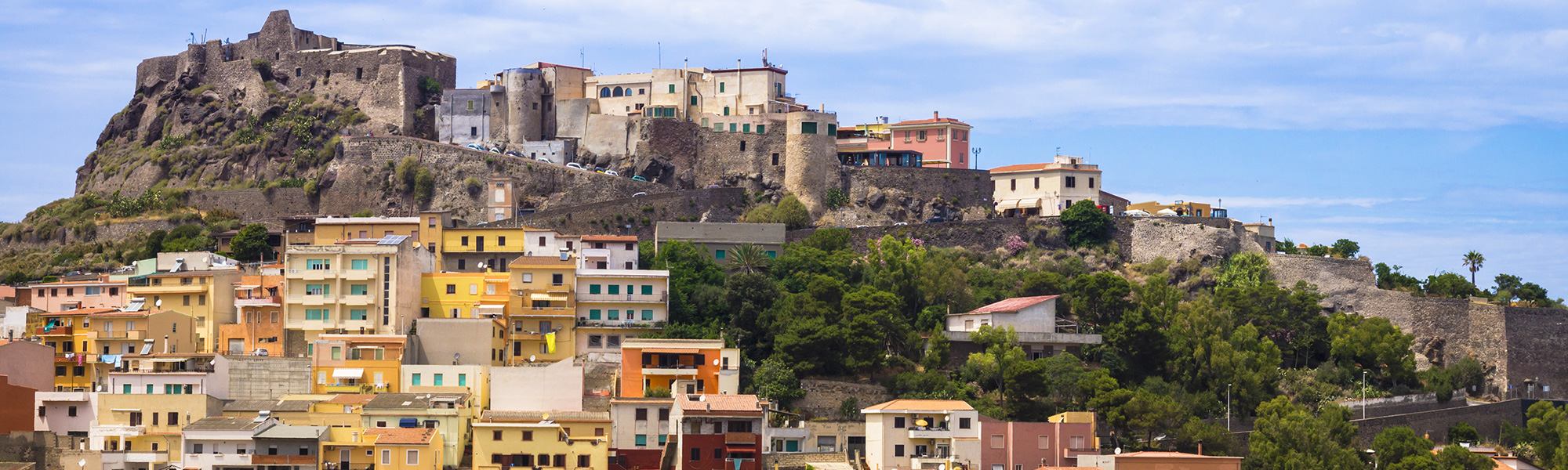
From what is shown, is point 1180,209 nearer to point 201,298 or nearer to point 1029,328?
point 1029,328

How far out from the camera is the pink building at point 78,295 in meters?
68.4

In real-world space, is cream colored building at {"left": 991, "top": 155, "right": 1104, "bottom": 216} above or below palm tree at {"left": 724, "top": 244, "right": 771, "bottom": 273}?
above

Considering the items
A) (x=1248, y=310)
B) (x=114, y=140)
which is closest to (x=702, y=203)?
(x=1248, y=310)

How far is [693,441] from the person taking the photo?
52750 millimetres

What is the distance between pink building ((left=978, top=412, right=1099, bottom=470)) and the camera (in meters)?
54.7

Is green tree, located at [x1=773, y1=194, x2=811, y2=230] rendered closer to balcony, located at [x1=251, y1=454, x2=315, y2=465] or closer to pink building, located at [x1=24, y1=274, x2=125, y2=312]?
Result: pink building, located at [x1=24, y1=274, x2=125, y2=312]

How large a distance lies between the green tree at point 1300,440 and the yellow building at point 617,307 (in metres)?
20.1

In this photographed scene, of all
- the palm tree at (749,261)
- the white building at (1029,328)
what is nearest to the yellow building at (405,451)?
the white building at (1029,328)

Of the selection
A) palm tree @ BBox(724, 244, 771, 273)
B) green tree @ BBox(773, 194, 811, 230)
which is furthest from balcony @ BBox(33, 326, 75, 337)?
green tree @ BBox(773, 194, 811, 230)

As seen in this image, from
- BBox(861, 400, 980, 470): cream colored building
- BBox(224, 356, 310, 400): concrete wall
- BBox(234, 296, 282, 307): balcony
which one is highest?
BBox(234, 296, 282, 307): balcony

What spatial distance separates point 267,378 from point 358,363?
2.80 metres

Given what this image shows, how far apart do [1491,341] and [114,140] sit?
72595 millimetres

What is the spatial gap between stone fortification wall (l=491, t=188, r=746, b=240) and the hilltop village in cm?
17

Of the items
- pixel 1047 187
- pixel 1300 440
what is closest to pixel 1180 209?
pixel 1047 187
